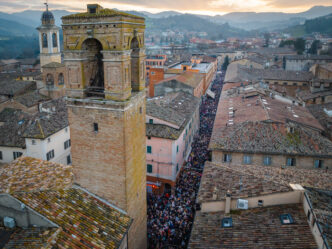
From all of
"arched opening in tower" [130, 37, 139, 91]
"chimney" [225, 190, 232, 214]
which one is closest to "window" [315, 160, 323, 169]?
"chimney" [225, 190, 232, 214]

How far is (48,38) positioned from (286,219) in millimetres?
48954

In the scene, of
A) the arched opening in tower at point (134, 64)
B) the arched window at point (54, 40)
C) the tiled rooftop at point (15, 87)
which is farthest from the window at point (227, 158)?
the tiled rooftop at point (15, 87)

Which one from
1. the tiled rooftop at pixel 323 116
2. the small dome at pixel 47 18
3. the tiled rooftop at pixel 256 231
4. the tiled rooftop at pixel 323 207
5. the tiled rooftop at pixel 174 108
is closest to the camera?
the tiled rooftop at pixel 323 207

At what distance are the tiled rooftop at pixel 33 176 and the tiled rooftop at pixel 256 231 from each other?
28.3ft

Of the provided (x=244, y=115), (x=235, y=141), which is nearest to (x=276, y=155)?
(x=235, y=141)

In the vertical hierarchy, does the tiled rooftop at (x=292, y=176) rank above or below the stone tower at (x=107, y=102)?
below

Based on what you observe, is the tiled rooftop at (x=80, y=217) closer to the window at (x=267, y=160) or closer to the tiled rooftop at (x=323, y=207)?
the tiled rooftop at (x=323, y=207)

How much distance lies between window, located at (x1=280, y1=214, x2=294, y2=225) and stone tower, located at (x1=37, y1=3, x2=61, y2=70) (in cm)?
4793

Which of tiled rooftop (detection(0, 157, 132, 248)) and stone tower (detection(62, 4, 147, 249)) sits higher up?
stone tower (detection(62, 4, 147, 249))

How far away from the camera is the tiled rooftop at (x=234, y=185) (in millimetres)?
17684

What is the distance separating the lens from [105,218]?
51.1 feet

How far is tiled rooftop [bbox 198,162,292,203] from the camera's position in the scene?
58.0ft

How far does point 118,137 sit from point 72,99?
3328mm

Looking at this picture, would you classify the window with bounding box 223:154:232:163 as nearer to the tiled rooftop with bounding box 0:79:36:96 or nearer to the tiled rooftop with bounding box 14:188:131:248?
the tiled rooftop with bounding box 14:188:131:248
